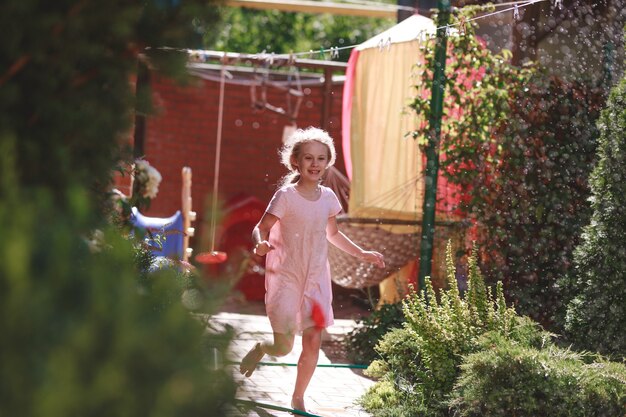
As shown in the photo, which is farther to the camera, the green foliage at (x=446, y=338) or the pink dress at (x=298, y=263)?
the pink dress at (x=298, y=263)

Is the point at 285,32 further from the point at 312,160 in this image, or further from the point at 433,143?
the point at 312,160

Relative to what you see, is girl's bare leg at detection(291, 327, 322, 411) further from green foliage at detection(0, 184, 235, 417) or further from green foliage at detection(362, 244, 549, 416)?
green foliage at detection(0, 184, 235, 417)

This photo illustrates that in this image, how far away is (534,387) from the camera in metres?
4.02

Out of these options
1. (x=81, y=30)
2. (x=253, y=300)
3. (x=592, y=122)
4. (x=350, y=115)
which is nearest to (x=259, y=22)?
(x=253, y=300)

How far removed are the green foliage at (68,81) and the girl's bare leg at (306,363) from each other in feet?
9.97

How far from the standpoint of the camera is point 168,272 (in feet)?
5.10

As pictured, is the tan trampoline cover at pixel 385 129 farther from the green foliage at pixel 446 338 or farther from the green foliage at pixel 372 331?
the green foliage at pixel 446 338

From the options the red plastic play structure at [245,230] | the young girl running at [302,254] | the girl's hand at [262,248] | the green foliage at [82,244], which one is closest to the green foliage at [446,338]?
the young girl running at [302,254]

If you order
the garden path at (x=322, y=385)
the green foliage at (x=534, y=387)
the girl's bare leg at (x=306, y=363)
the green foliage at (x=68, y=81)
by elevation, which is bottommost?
the garden path at (x=322, y=385)

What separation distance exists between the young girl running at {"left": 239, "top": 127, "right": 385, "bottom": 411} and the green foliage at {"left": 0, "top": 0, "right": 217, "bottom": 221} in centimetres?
295

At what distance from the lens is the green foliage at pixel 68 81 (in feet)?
5.37

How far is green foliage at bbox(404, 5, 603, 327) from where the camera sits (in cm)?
633

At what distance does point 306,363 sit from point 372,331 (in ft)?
5.66

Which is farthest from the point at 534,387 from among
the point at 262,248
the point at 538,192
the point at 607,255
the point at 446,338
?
the point at 538,192
